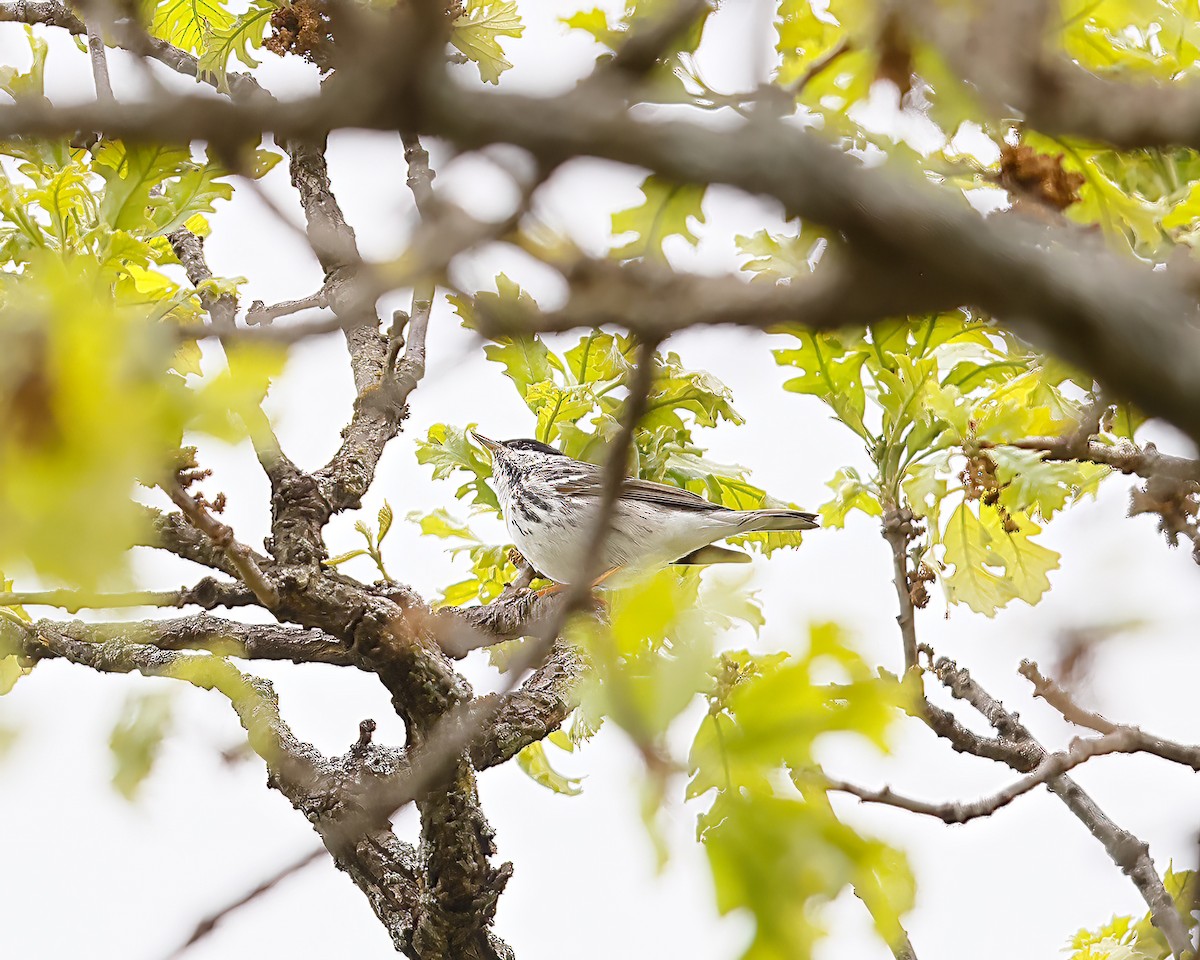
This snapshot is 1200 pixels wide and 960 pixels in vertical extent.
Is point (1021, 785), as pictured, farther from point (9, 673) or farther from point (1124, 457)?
point (9, 673)

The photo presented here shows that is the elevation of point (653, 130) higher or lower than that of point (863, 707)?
higher

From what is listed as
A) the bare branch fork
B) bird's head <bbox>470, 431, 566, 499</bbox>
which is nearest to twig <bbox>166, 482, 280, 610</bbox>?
the bare branch fork

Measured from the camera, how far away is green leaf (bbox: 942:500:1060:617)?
5.95ft

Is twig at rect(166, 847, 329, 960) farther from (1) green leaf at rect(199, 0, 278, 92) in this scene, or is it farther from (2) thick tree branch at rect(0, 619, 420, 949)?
(1) green leaf at rect(199, 0, 278, 92)

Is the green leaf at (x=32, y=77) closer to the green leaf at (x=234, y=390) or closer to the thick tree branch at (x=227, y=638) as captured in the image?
the thick tree branch at (x=227, y=638)

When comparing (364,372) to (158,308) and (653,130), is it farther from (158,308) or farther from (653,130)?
(653,130)

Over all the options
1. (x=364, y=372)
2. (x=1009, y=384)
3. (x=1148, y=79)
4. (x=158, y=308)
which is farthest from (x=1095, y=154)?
(x=364, y=372)

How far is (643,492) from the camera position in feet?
7.99

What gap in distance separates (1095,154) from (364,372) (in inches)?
53.5

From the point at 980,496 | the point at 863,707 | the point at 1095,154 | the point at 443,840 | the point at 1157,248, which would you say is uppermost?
the point at 1095,154

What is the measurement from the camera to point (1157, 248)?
144 centimetres

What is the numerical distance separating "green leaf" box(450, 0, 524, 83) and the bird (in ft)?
2.40

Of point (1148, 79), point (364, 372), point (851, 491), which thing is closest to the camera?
point (1148, 79)

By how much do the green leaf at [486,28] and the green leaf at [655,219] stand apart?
568 millimetres
